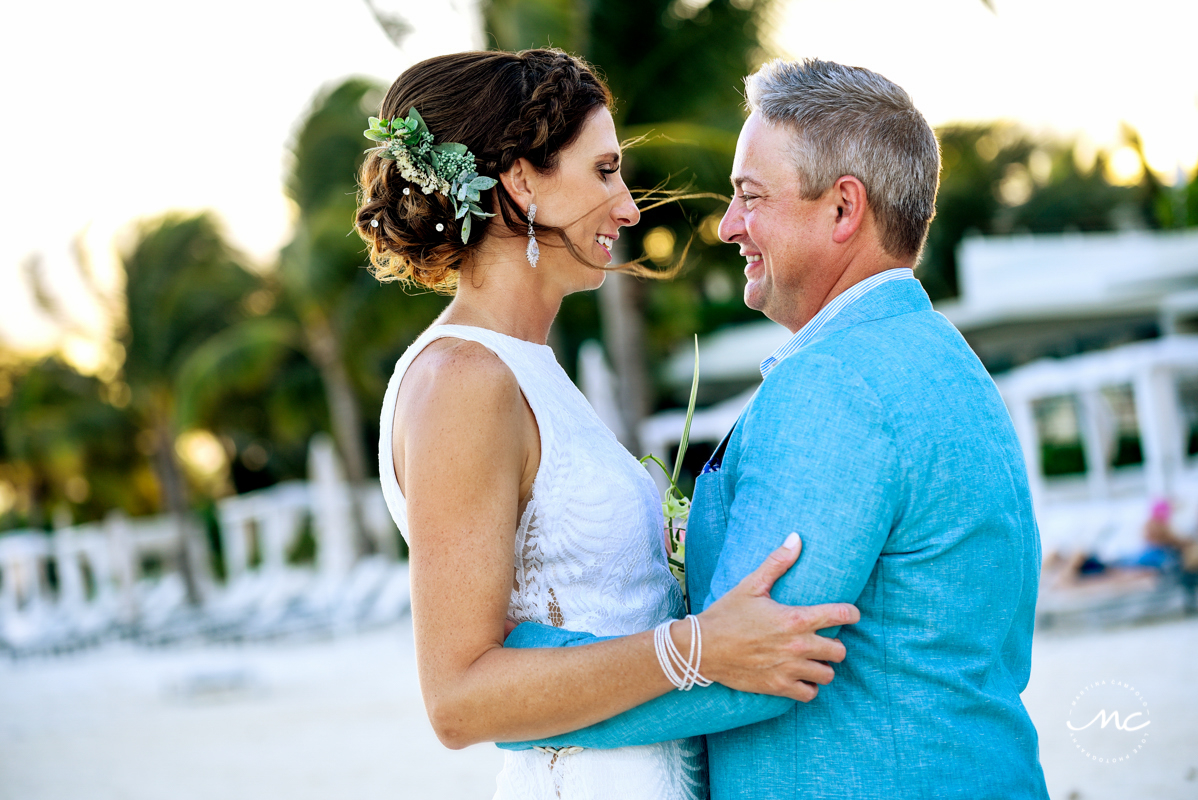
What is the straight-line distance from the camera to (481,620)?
5.90 feet

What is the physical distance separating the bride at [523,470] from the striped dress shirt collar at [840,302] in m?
0.44

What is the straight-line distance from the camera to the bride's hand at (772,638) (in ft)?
5.45

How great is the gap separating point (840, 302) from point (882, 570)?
0.53 metres

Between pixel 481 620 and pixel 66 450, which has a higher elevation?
pixel 66 450

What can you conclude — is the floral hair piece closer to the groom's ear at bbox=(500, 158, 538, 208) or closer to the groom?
the groom's ear at bbox=(500, 158, 538, 208)

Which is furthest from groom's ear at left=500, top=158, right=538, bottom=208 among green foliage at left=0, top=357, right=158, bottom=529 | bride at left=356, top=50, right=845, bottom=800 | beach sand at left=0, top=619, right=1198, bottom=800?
green foliage at left=0, top=357, right=158, bottom=529

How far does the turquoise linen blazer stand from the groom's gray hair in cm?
28

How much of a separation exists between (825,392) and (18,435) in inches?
1284

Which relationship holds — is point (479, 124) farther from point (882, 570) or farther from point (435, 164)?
point (882, 570)

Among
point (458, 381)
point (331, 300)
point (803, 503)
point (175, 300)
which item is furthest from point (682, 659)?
point (175, 300)

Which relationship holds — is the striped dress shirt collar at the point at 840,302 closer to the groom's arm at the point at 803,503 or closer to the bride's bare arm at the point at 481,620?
the groom's arm at the point at 803,503

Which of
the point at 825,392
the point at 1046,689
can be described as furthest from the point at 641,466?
the point at 1046,689

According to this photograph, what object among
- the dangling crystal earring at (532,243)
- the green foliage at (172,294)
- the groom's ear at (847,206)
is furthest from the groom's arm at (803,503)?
the green foliage at (172,294)

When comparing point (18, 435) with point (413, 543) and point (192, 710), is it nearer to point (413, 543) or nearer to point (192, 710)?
point (192, 710)
